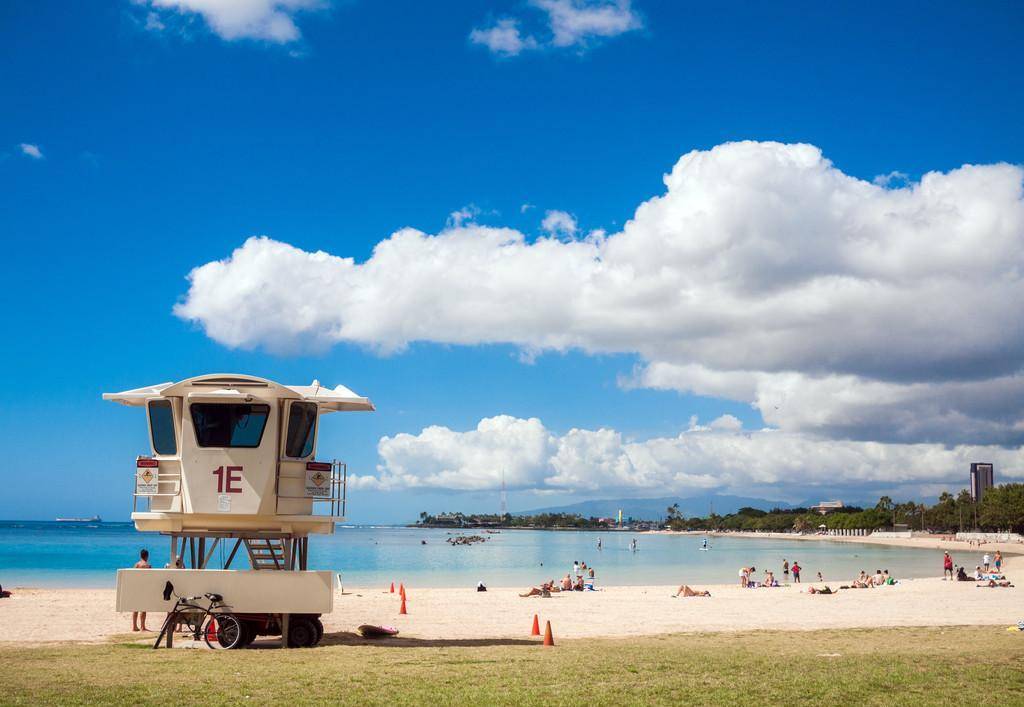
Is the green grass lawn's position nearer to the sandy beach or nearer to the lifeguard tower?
the lifeguard tower

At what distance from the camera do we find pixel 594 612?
2898cm

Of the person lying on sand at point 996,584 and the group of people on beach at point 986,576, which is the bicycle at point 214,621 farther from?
the group of people on beach at point 986,576

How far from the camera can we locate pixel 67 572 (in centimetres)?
6222

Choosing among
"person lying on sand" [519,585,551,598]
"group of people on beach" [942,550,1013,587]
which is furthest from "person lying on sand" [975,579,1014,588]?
"person lying on sand" [519,585,551,598]

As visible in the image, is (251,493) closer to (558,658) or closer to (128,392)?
(128,392)

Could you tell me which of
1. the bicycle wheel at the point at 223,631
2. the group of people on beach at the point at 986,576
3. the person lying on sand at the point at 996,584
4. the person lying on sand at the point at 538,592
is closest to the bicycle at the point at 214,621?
the bicycle wheel at the point at 223,631

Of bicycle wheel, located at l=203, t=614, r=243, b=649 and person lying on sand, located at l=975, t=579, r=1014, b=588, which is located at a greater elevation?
bicycle wheel, located at l=203, t=614, r=243, b=649

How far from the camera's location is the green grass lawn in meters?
11.1

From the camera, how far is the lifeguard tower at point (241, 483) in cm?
1698

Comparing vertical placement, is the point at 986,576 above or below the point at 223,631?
below

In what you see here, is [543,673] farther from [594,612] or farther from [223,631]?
[594,612]

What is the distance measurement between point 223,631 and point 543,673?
22.1 feet

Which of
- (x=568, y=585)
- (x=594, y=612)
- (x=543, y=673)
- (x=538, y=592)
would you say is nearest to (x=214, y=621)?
(x=543, y=673)

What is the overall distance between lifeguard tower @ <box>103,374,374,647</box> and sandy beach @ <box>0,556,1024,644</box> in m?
3.74
